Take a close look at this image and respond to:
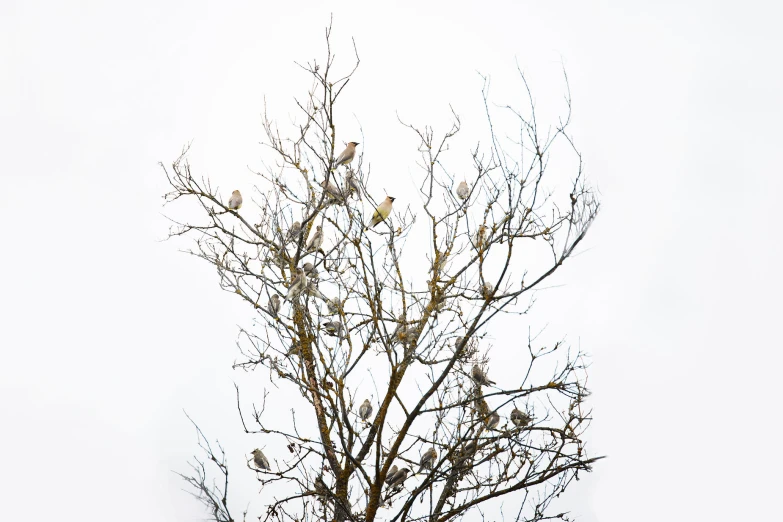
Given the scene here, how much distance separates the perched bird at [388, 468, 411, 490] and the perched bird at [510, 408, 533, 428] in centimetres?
125

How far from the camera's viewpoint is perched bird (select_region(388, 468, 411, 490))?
27.3 feet

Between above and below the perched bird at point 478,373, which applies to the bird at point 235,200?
above

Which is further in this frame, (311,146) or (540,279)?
(311,146)

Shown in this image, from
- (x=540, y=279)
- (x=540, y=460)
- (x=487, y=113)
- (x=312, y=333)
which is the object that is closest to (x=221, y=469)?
(x=312, y=333)

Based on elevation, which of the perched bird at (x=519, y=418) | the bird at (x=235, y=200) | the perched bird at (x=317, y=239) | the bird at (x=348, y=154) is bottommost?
the perched bird at (x=519, y=418)

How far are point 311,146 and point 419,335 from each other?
2.13m

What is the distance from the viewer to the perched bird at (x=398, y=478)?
8320mm

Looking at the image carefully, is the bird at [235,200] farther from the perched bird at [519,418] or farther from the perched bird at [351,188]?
the perched bird at [519,418]

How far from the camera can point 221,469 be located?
704 cm

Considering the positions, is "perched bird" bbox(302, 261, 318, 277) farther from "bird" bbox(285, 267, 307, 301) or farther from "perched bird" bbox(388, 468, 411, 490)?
"perched bird" bbox(388, 468, 411, 490)

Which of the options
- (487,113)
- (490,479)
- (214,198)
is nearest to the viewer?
(487,113)

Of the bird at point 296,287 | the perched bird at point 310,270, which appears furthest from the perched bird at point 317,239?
the bird at point 296,287

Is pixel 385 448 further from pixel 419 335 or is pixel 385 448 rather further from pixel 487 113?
pixel 487 113

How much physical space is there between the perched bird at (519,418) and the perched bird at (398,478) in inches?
49.1
